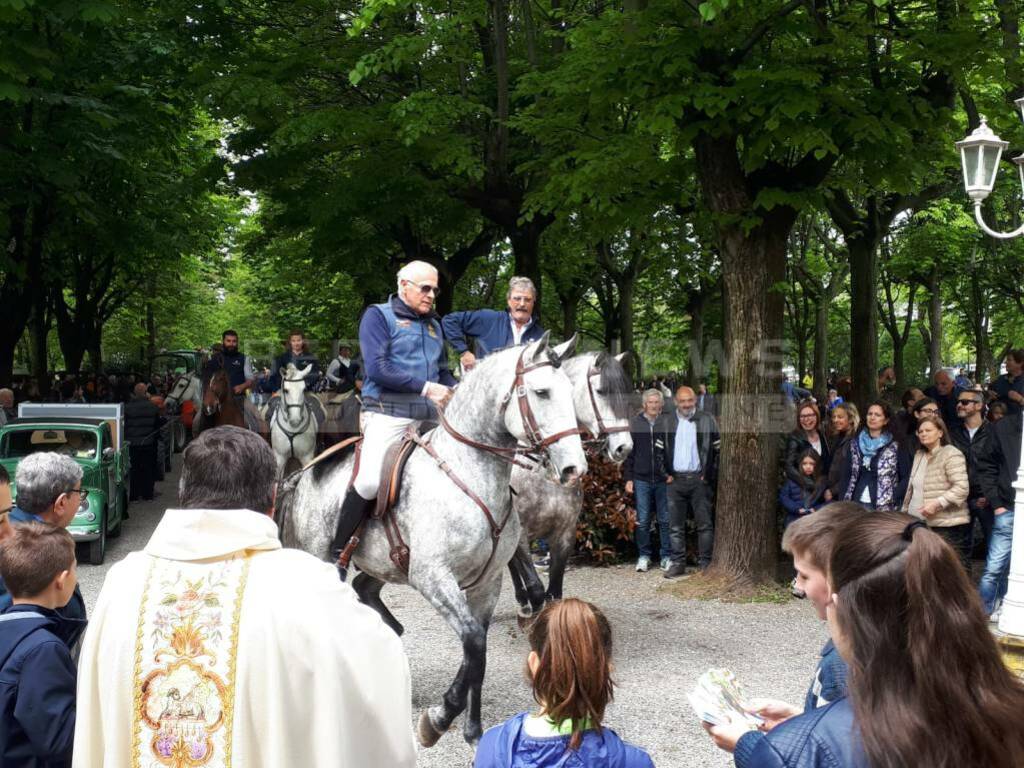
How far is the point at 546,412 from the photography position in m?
6.10

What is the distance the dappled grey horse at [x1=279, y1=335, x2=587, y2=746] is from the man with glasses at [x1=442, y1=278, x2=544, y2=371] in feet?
4.00

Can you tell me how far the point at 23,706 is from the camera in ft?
9.63

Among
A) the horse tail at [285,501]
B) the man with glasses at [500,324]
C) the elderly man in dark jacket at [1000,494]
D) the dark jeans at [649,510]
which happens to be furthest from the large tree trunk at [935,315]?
the horse tail at [285,501]

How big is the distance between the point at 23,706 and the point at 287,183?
17.4 meters

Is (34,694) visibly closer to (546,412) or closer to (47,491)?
(47,491)

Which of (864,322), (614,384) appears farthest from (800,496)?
(864,322)

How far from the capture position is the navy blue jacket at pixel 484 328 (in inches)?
300

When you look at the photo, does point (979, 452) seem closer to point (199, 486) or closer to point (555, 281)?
point (199, 486)

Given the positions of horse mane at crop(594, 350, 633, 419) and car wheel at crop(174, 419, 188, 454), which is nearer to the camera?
horse mane at crop(594, 350, 633, 419)

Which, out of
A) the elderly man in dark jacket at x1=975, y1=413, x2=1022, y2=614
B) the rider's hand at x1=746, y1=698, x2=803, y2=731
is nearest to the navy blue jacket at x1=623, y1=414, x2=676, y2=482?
the elderly man in dark jacket at x1=975, y1=413, x2=1022, y2=614

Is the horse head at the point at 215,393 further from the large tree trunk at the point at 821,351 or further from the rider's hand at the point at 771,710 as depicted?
the large tree trunk at the point at 821,351

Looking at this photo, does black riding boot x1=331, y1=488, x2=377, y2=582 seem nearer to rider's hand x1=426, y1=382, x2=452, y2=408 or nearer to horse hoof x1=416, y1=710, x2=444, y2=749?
rider's hand x1=426, y1=382, x2=452, y2=408

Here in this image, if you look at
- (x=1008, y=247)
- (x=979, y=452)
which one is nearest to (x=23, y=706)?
(x=979, y=452)

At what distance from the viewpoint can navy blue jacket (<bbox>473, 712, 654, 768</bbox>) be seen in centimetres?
312
